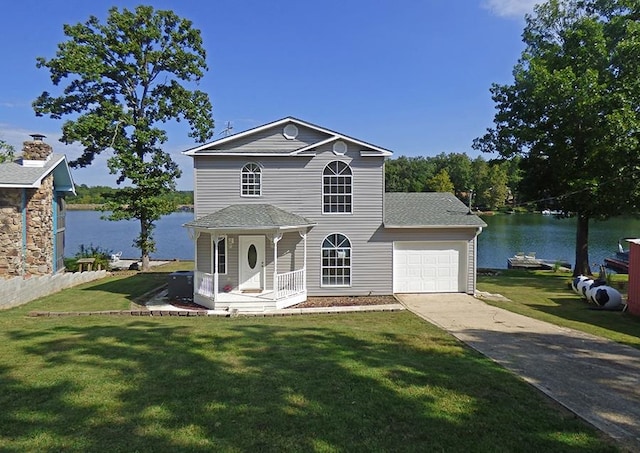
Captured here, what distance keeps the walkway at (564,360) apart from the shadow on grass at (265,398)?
1.37ft

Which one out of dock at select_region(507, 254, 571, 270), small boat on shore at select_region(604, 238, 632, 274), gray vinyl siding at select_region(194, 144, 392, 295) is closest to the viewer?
gray vinyl siding at select_region(194, 144, 392, 295)

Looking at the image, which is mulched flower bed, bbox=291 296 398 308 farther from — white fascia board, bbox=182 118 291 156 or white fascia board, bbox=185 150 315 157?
white fascia board, bbox=182 118 291 156

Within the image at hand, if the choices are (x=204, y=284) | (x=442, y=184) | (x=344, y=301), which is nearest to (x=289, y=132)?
(x=204, y=284)

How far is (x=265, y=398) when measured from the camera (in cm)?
494

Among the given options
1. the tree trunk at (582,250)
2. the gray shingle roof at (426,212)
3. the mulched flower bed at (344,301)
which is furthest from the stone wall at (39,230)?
the tree trunk at (582,250)

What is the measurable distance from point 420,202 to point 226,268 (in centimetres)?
784

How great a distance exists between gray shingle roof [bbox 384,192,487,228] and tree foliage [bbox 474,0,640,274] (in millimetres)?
6927

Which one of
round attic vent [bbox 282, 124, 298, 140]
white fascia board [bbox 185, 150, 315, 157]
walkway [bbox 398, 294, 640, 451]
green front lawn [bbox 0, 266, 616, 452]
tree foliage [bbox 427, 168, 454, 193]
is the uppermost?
tree foliage [bbox 427, 168, 454, 193]

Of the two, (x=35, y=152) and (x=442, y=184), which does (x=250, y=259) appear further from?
(x=442, y=184)

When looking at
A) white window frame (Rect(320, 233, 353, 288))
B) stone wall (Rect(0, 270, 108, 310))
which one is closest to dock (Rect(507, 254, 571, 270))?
white window frame (Rect(320, 233, 353, 288))

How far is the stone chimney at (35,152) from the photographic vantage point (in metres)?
16.0

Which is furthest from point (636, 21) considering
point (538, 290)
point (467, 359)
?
point (467, 359)

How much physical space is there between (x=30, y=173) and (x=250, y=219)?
9.03 metres

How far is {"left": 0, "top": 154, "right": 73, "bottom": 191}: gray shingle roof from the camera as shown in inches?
574
